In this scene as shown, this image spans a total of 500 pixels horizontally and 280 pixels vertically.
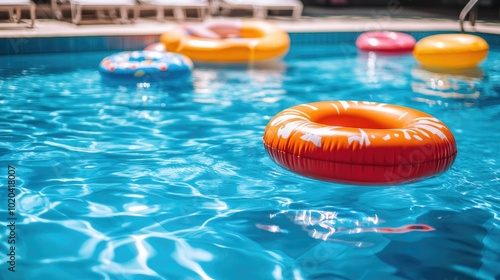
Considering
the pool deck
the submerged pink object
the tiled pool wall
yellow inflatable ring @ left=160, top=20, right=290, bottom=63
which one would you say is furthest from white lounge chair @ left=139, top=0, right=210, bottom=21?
the submerged pink object

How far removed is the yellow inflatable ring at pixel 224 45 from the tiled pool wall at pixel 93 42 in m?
0.93

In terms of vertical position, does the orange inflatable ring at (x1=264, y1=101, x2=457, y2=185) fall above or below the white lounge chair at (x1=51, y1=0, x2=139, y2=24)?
below

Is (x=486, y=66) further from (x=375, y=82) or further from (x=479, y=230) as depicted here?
(x=479, y=230)

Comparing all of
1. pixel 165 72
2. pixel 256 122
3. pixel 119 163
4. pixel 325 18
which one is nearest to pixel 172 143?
pixel 119 163

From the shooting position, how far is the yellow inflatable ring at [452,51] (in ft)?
22.1

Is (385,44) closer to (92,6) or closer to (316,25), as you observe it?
(316,25)

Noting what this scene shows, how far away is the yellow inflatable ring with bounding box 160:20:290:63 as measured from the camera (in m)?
6.96

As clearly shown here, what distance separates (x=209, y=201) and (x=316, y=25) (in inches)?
292

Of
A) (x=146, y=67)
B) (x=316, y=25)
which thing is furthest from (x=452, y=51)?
(x=316, y=25)

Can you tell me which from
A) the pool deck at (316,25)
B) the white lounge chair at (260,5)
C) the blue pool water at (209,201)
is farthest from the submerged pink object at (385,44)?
the blue pool water at (209,201)

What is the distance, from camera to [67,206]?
2936mm

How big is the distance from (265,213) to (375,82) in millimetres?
3748

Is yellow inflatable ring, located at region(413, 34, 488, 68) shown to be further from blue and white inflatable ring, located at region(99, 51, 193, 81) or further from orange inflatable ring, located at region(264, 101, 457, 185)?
orange inflatable ring, located at region(264, 101, 457, 185)

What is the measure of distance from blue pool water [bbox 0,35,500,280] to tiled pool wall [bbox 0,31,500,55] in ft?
6.71
